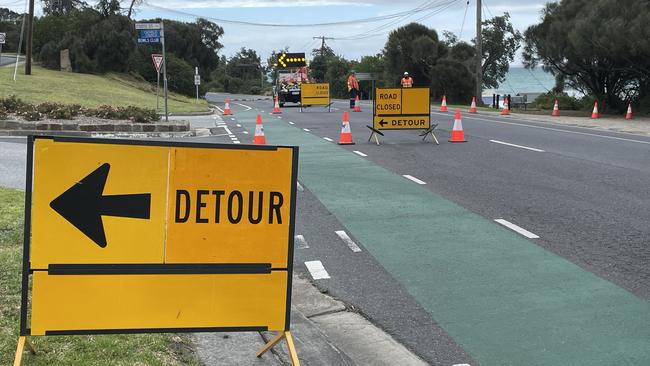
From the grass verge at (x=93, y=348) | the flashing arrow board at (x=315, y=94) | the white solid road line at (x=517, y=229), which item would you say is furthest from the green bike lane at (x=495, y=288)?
the flashing arrow board at (x=315, y=94)

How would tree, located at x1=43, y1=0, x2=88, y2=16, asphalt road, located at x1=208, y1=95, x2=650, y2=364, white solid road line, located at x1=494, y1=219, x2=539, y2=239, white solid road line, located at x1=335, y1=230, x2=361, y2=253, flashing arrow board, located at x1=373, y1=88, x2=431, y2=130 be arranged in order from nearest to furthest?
1. asphalt road, located at x1=208, y1=95, x2=650, y2=364
2. white solid road line, located at x1=335, y1=230, x2=361, y2=253
3. white solid road line, located at x1=494, y1=219, x2=539, y2=239
4. flashing arrow board, located at x1=373, y1=88, x2=431, y2=130
5. tree, located at x1=43, y1=0, x2=88, y2=16

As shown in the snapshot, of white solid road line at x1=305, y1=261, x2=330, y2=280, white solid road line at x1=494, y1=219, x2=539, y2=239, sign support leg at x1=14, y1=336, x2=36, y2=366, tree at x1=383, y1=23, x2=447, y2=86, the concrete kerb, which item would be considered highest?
tree at x1=383, y1=23, x2=447, y2=86

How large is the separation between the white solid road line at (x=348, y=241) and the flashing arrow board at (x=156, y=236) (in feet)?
10.3

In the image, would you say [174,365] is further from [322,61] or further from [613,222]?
[322,61]

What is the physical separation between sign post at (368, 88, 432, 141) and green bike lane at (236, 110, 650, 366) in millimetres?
8350

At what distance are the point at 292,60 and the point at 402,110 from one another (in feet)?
92.1

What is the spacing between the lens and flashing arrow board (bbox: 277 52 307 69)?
45.4 metres

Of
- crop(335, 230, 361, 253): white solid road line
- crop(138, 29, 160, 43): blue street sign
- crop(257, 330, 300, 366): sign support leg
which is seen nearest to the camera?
crop(257, 330, 300, 366): sign support leg

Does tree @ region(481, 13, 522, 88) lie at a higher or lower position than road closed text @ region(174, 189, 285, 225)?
higher

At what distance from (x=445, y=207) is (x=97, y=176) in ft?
20.4

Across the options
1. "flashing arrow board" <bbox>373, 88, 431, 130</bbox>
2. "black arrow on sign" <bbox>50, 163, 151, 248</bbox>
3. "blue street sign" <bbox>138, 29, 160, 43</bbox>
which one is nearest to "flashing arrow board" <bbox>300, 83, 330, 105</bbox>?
"blue street sign" <bbox>138, 29, 160, 43</bbox>

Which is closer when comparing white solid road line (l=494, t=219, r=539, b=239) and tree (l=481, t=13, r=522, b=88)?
white solid road line (l=494, t=219, r=539, b=239)

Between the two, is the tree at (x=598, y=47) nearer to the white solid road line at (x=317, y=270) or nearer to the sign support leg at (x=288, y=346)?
the white solid road line at (x=317, y=270)

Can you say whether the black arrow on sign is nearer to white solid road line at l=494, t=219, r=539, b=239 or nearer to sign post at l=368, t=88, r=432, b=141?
white solid road line at l=494, t=219, r=539, b=239
